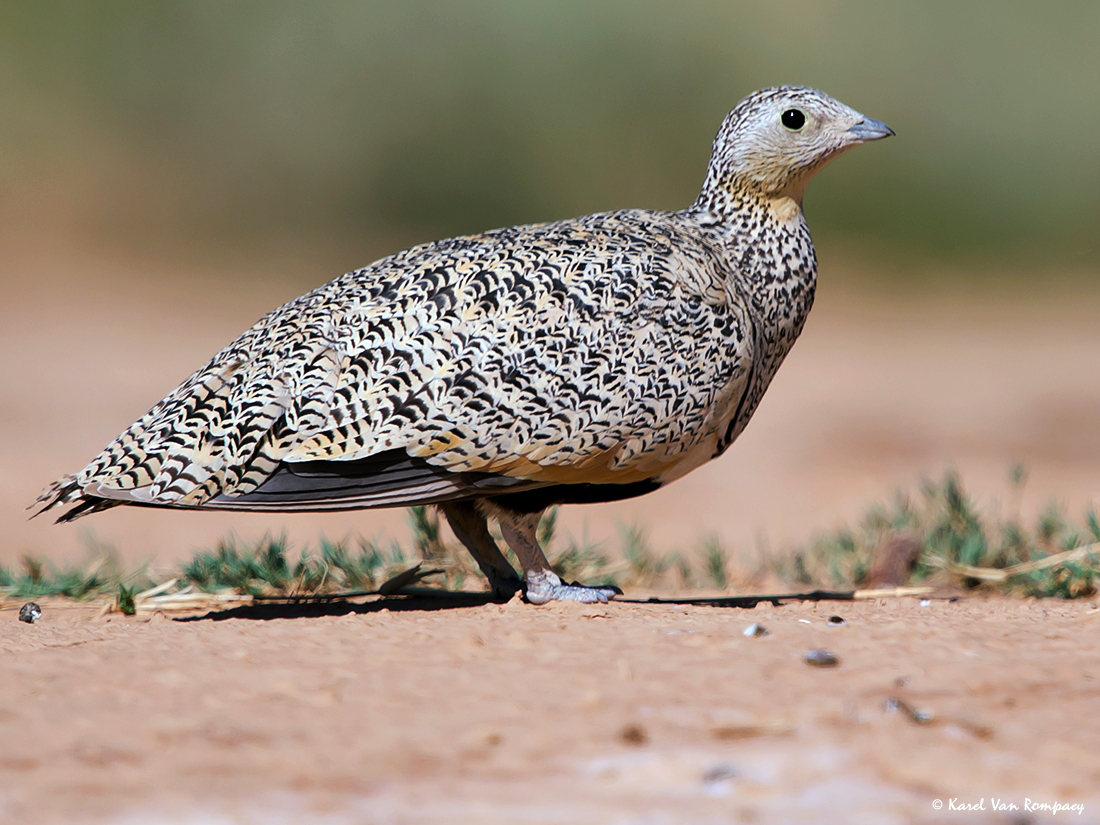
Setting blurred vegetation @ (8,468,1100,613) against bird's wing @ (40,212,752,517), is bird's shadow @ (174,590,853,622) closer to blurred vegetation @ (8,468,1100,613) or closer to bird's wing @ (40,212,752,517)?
blurred vegetation @ (8,468,1100,613)

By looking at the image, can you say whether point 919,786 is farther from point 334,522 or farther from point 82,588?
point 334,522

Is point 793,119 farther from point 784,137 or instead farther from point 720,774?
point 720,774

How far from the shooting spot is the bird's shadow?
4551 mm

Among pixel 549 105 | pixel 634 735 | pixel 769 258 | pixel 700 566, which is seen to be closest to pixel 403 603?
pixel 769 258

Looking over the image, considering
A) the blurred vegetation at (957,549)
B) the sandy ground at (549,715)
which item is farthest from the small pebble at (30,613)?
the blurred vegetation at (957,549)

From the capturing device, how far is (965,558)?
5340 millimetres

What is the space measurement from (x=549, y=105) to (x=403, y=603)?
16.3 m

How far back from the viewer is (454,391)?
4.10 metres

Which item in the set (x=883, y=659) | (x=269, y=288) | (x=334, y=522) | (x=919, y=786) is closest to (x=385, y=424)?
(x=883, y=659)

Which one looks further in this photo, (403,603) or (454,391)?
(403,603)

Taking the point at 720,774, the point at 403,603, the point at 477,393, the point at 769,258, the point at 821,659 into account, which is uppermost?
the point at 769,258

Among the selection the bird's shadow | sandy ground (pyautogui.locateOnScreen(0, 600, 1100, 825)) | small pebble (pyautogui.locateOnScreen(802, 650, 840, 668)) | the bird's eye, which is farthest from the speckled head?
small pebble (pyautogui.locateOnScreen(802, 650, 840, 668))

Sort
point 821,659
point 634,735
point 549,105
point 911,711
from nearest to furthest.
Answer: point 634,735 < point 911,711 < point 821,659 < point 549,105

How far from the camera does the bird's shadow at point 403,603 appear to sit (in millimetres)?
4551
